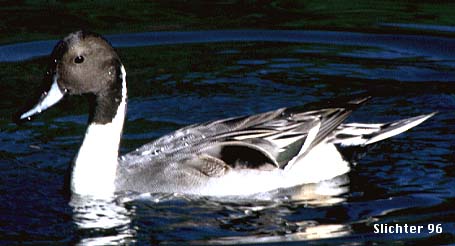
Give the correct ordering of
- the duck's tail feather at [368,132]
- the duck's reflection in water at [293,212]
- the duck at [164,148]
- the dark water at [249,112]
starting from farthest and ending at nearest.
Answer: the duck's tail feather at [368,132]
the duck at [164,148]
the dark water at [249,112]
the duck's reflection in water at [293,212]

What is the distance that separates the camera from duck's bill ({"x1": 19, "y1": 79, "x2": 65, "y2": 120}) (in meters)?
7.87

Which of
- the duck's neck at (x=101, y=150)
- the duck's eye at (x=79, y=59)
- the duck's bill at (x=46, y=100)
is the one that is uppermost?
the duck's eye at (x=79, y=59)

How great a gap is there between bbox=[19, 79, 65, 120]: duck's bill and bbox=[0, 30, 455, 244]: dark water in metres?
0.54

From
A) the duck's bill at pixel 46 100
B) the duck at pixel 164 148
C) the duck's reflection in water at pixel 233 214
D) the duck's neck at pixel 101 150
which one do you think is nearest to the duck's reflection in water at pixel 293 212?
the duck's reflection in water at pixel 233 214

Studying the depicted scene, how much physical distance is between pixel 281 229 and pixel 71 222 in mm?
1316

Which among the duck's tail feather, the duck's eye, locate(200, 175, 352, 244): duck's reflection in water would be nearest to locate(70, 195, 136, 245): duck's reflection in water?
locate(200, 175, 352, 244): duck's reflection in water

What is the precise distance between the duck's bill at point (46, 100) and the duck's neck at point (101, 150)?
11.1 inches

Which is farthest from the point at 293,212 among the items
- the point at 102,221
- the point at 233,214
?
the point at 102,221

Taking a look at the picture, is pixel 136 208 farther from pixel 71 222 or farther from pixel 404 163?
pixel 404 163

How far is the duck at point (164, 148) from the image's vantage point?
7.86m

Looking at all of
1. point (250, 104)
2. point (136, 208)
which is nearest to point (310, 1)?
point (250, 104)

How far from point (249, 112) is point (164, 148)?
5.45ft

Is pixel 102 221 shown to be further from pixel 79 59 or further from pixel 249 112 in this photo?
pixel 249 112

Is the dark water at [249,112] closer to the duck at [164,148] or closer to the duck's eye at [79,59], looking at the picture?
the duck at [164,148]
